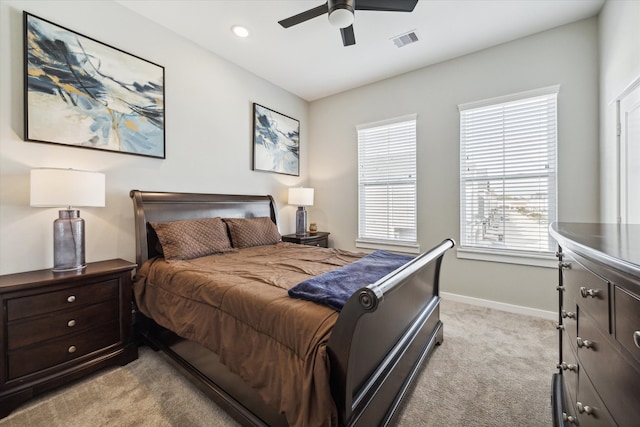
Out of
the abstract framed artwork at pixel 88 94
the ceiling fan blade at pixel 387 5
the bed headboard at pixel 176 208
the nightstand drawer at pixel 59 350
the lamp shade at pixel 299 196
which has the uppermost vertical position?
the ceiling fan blade at pixel 387 5

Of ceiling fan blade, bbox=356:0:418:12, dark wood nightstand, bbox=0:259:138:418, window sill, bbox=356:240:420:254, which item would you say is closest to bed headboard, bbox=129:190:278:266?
dark wood nightstand, bbox=0:259:138:418

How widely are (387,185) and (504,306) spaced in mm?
2056

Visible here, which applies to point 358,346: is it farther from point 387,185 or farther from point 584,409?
point 387,185

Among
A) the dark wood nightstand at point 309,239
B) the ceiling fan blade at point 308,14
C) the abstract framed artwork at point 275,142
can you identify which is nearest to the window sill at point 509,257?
the dark wood nightstand at point 309,239

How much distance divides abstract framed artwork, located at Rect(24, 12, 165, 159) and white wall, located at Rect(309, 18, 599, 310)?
255 cm

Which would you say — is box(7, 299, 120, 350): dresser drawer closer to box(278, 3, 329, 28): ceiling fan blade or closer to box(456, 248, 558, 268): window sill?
box(278, 3, 329, 28): ceiling fan blade

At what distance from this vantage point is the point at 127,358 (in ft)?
6.97

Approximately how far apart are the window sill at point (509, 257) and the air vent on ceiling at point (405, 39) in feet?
8.23

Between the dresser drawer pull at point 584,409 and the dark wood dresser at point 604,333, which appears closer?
the dark wood dresser at point 604,333

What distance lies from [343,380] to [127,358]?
6.51 ft

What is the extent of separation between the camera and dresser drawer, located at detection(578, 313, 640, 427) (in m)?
0.66

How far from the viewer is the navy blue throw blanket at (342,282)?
133 centimetres

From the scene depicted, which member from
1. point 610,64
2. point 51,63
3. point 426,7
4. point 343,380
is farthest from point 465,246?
point 51,63

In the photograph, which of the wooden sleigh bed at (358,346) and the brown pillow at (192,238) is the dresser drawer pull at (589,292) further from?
the brown pillow at (192,238)
